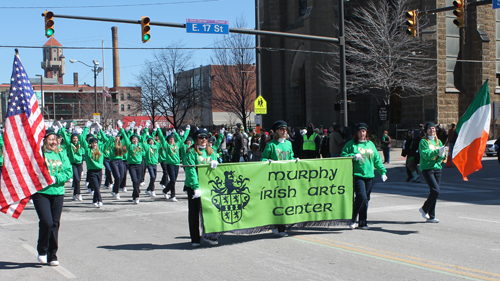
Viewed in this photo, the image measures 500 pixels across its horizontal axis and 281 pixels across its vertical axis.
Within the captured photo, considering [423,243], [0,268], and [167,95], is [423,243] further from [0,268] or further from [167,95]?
[167,95]

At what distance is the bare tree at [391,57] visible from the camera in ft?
95.9

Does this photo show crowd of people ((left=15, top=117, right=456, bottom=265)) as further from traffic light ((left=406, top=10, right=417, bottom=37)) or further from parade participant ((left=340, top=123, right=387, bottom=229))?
traffic light ((left=406, top=10, right=417, bottom=37))

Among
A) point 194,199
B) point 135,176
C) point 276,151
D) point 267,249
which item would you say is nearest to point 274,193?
point 276,151

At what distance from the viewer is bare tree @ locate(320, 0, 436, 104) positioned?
2925 cm

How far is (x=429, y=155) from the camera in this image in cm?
905

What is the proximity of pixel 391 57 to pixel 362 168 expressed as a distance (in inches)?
864

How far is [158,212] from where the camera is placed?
37.3 ft

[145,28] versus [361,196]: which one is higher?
[145,28]

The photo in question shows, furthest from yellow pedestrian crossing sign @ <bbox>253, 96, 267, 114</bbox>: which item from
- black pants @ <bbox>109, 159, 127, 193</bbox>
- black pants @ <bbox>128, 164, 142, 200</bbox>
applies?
black pants @ <bbox>128, 164, 142, 200</bbox>

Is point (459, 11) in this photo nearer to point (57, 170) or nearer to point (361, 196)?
point (361, 196)

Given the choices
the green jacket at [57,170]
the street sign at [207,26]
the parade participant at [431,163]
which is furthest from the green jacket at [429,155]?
the street sign at [207,26]

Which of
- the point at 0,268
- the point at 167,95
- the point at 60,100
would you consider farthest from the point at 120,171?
the point at 60,100

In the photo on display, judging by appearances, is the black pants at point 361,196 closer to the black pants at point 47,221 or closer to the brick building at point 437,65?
the black pants at point 47,221

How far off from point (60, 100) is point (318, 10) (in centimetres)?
10446
